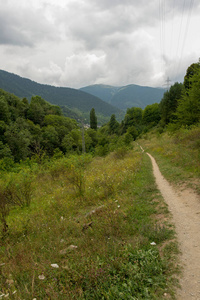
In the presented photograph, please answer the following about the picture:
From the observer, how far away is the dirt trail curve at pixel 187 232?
291 cm

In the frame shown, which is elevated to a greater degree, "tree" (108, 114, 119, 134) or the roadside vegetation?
"tree" (108, 114, 119, 134)

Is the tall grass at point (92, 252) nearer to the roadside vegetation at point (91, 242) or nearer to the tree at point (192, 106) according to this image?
the roadside vegetation at point (91, 242)

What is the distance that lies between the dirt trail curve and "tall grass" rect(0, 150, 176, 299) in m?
0.24

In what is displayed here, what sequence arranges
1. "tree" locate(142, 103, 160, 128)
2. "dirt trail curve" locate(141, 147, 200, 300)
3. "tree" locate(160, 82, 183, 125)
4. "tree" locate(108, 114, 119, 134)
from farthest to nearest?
"tree" locate(108, 114, 119, 134), "tree" locate(142, 103, 160, 128), "tree" locate(160, 82, 183, 125), "dirt trail curve" locate(141, 147, 200, 300)

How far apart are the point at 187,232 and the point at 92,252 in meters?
2.72

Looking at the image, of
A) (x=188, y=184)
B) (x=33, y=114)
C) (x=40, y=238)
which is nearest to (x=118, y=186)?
(x=188, y=184)

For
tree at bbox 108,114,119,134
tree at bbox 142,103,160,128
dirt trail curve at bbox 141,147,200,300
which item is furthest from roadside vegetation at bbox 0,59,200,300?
tree at bbox 108,114,119,134

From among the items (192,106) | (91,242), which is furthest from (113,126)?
(91,242)

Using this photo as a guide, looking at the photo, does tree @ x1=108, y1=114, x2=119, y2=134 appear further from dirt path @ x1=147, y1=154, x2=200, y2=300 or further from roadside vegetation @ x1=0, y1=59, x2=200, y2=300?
dirt path @ x1=147, y1=154, x2=200, y2=300

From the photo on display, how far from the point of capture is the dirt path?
291 cm

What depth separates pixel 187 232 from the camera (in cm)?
466

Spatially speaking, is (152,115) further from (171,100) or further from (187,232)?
(187,232)

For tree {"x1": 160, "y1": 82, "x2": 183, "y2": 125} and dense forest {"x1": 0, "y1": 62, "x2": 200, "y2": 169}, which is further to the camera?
tree {"x1": 160, "y1": 82, "x2": 183, "y2": 125}

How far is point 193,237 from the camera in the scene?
14.4 ft
